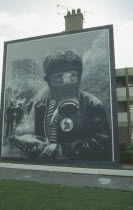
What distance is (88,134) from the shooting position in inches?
743

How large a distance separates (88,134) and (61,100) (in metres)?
4.03

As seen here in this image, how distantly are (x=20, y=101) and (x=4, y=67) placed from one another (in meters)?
4.46

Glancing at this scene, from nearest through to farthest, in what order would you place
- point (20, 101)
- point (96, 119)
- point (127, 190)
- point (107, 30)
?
point (127, 190), point (96, 119), point (107, 30), point (20, 101)

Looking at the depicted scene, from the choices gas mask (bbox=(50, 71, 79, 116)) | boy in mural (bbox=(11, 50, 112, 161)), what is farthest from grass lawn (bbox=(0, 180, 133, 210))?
gas mask (bbox=(50, 71, 79, 116))

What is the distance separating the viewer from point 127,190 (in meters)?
11.2

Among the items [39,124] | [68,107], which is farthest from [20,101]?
[68,107]

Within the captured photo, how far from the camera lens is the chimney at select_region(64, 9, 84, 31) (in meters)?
23.8

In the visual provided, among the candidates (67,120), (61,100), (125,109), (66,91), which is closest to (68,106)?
(61,100)

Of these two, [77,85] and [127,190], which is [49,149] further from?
[127,190]

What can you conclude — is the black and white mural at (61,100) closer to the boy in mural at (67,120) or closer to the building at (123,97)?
the boy in mural at (67,120)

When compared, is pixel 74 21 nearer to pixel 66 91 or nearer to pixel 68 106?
pixel 66 91

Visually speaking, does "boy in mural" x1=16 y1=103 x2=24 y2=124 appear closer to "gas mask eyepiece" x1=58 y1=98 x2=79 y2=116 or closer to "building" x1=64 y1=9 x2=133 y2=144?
"gas mask eyepiece" x1=58 y1=98 x2=79 y2=116

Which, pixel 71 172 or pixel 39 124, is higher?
pixel 39 124

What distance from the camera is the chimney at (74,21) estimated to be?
23.8 m
